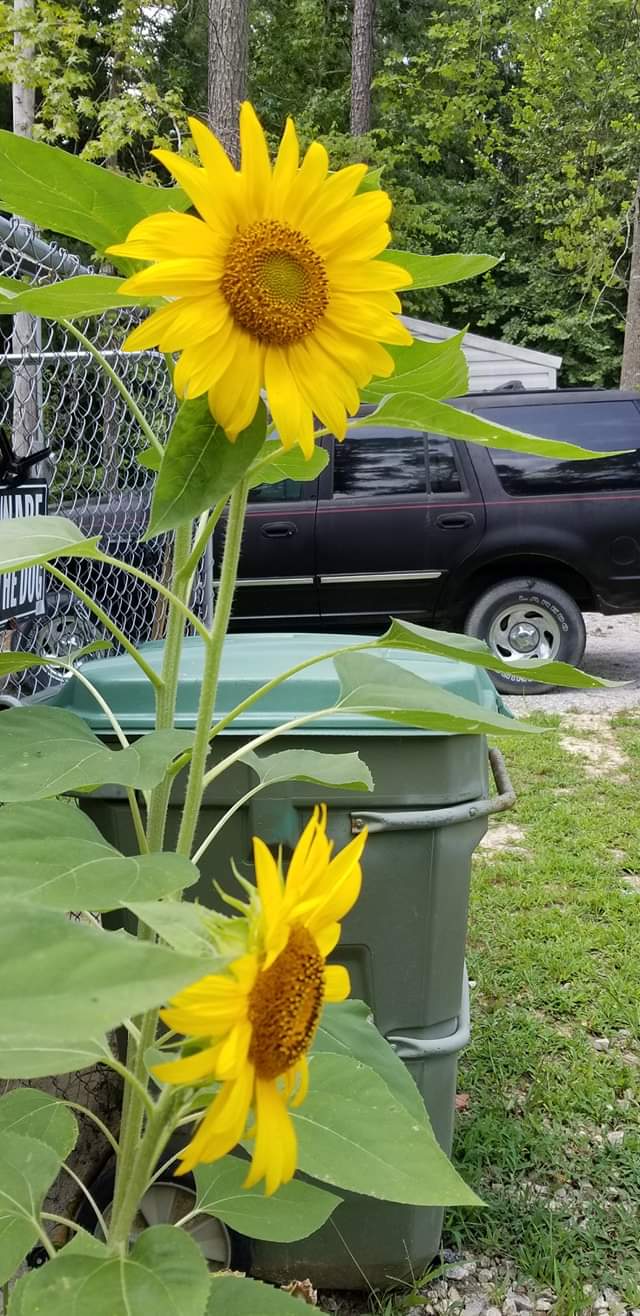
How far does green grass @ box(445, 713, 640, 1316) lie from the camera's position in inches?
81.2

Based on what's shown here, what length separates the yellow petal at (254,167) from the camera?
2.32 ft

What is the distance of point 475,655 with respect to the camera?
989 mm

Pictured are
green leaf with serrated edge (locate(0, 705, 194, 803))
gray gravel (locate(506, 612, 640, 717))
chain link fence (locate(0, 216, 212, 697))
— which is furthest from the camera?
gray gravel (locate(506, 612, 640, 717))

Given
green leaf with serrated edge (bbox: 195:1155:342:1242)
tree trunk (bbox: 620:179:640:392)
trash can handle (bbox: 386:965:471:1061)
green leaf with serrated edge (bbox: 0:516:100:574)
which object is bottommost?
trash can handle (bbox: 386:965:471:1061)

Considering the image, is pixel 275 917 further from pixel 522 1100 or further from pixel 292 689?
pixel 522 1100

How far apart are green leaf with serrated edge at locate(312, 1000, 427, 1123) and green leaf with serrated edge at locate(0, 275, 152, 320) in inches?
26.8

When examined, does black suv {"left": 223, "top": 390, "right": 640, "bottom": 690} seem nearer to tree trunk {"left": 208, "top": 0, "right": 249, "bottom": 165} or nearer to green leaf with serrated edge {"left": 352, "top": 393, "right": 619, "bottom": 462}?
tree trunk {"left": 208, "top": 0, "right": 249, "bottom": 165}

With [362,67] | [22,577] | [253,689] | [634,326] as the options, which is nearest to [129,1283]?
[253,689]

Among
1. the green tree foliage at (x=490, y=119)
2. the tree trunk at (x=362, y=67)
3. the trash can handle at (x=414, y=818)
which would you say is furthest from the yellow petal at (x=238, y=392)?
the tree trunk at (x=362, y=67)

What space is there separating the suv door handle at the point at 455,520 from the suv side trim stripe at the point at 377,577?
0.30 metres

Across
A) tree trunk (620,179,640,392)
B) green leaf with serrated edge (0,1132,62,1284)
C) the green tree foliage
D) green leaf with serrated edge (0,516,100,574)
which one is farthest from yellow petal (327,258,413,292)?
tree trunk (620,179,640,392)

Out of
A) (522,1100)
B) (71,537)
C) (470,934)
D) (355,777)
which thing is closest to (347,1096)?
(355,777)

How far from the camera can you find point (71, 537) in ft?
2.87

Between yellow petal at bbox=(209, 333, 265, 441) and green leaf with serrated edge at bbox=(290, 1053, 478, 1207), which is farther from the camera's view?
green leaf with serrated edge at bbox=(290, 1053, 478, 1207)
